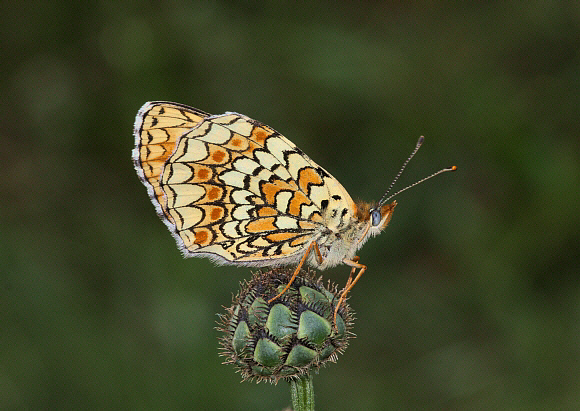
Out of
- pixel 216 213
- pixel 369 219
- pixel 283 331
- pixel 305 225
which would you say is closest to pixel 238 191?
pixel 216 213

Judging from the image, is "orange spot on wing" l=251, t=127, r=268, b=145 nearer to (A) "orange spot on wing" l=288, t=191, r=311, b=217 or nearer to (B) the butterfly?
(B) the butterfly

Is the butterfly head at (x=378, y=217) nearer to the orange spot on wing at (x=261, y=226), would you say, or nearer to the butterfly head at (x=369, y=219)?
the butterfly head at (x=369, y=219)

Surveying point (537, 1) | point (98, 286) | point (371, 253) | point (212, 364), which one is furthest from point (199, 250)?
point (537, 1)

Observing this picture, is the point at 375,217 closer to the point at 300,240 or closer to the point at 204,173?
the point at 300,240

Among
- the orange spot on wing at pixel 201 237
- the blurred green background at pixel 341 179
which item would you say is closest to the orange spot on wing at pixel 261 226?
the orange spot on wing at pixel 201 237

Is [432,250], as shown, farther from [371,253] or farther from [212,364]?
[212,364]

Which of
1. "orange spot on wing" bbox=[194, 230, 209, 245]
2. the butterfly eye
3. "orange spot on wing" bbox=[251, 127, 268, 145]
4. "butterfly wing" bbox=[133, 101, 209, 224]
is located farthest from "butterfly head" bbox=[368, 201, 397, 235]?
"butterfly wing" bbox=[133, 101, 209, 224]
